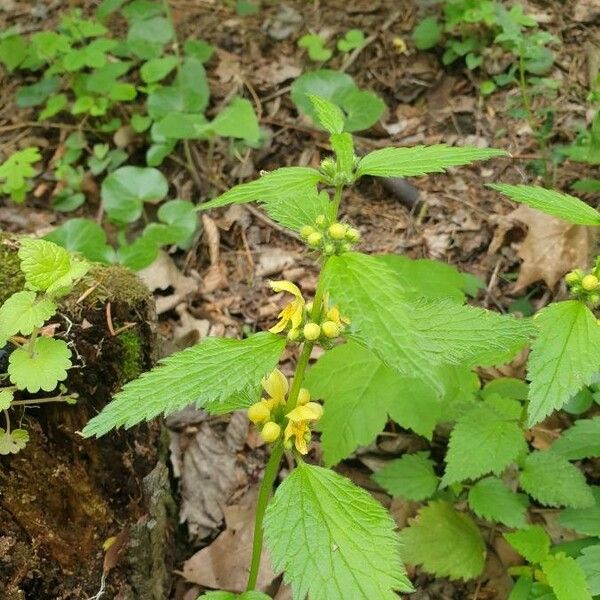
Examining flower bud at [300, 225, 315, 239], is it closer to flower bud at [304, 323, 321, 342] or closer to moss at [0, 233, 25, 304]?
flower bud at [304, 323, 321, 342]

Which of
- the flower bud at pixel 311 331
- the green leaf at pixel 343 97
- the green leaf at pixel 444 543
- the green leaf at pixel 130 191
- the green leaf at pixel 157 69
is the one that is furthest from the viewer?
the green leaf at pixel 157 69

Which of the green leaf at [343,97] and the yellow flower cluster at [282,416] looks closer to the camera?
the yellow flower cluster at [282,416]

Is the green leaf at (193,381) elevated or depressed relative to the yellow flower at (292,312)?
depressed

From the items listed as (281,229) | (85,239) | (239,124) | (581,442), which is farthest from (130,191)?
(581,442)

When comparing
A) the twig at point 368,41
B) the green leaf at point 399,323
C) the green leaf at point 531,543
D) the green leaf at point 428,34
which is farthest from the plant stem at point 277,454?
the green leaf at point 428,34

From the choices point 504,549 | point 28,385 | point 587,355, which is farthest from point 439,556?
point 28,385

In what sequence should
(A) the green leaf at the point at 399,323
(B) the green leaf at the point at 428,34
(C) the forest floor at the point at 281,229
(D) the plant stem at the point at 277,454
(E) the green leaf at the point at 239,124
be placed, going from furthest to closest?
(B) the green leaf at the point at 428,34 < (E) the green leaf at the point at 239,124 < (C) the forest floor at the point at 281,229 < (D) the plant stem at the point at 277,454 < (A) the green leaf at the point at 399,323

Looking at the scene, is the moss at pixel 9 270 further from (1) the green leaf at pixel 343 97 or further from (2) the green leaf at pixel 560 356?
(1) the green leaf at pixel 343 97

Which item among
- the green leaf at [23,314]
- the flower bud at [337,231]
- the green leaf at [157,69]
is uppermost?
the flower bud at [337,231]

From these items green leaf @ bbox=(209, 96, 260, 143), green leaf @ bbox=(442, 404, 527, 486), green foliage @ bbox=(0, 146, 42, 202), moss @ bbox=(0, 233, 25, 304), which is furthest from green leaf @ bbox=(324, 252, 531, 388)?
green foliage @ bbox=(0, 146, 42, 202)
